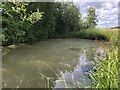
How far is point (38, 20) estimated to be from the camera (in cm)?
1031

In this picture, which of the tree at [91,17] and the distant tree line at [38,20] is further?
the tree at [91,17]

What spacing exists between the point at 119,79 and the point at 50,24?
518 inches

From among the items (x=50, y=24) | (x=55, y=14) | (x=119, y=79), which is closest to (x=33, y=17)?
(x=119, y=79)

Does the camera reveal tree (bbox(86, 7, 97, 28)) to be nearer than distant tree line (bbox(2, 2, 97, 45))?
No

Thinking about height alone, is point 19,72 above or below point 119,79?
below

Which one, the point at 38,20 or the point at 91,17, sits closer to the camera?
the point at 38,20

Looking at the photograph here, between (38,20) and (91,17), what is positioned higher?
(38,20)

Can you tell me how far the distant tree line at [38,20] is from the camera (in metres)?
7.29

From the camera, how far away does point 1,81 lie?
3.82m

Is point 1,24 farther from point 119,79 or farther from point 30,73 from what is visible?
point 119,79

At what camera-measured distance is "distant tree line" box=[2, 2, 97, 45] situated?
729cm

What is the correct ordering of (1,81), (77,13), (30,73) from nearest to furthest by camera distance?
(1,81) < (30,73) < (77,13)

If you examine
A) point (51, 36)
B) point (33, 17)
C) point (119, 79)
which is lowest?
point (51, 36)

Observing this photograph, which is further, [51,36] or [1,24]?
[51,36]
